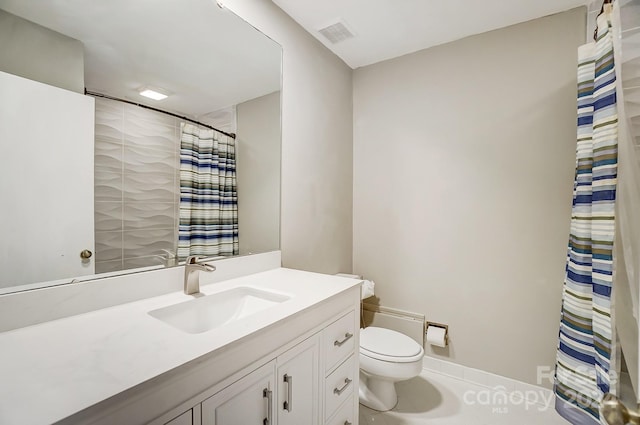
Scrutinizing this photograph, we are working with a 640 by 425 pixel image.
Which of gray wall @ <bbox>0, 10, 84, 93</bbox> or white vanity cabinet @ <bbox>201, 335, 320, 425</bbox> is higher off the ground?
gray wall @ <bbox>0, 10, 84, 93</bbox>

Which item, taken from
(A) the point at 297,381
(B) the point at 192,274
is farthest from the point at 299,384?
(B) the point at 192,274

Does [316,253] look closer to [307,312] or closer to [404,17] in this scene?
[307,312]

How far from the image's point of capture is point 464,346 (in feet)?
6.74

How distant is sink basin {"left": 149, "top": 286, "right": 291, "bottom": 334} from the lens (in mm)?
1068

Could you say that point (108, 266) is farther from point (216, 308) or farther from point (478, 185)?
point (478, 185)

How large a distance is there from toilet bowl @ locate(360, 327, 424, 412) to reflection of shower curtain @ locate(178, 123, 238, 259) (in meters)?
1.03

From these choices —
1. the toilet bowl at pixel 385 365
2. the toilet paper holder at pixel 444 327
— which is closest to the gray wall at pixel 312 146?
the toilet bowl at pixel 385 365

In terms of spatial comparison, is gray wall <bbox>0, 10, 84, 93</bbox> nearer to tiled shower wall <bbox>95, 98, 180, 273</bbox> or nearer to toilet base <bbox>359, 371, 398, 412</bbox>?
tiled shower wall <bbox>95, 98, 180, 273</bbox>

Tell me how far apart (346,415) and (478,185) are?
1655mm

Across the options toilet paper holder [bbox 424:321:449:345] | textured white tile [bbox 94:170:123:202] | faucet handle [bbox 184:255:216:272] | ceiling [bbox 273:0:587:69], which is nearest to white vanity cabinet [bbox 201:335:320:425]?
faucet handle [bbox 184:255:216:272]

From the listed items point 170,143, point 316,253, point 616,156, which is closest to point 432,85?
point 616,156

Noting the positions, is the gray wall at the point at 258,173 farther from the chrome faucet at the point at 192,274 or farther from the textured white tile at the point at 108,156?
the textured white tile at the point at 108,156

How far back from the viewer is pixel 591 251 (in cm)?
128

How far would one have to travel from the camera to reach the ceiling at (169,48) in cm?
98
